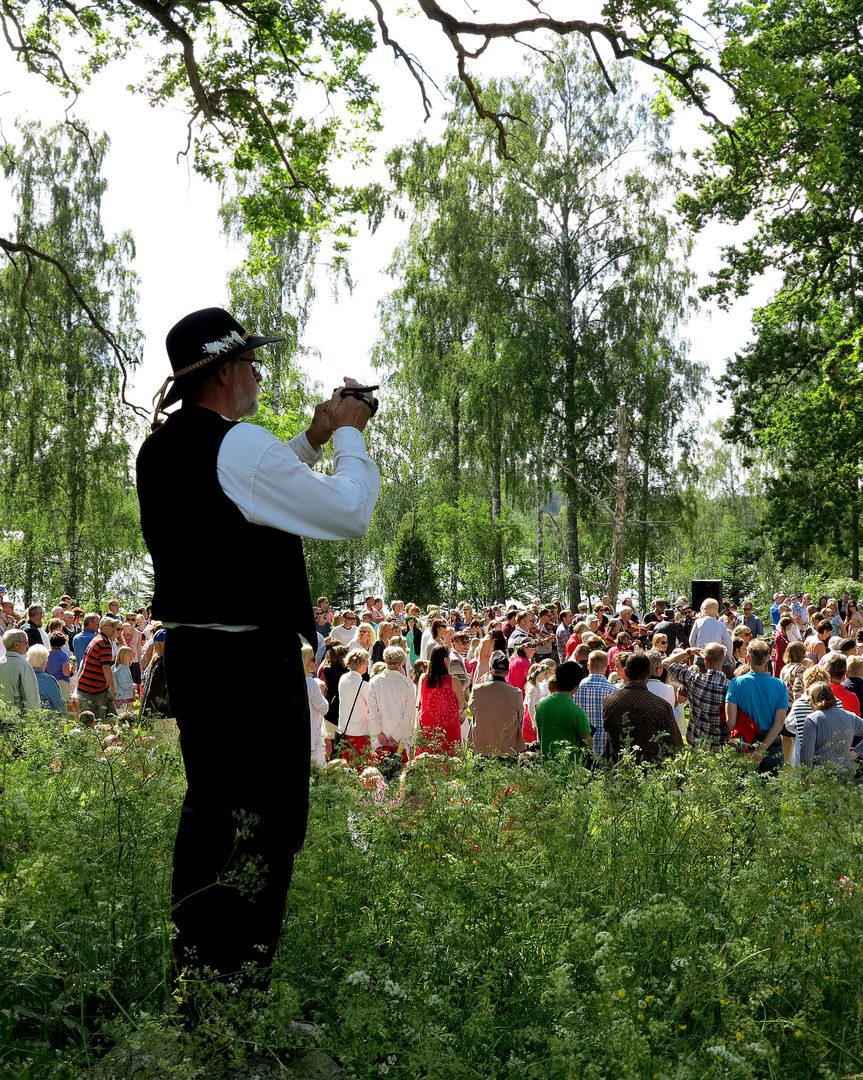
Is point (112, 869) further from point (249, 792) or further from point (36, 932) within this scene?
point (249, 792)

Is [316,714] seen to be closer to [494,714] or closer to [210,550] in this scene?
[494,714]

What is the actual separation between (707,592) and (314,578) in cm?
1861

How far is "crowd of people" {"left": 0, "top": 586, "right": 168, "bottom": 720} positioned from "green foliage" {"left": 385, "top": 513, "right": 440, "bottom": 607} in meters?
16.6

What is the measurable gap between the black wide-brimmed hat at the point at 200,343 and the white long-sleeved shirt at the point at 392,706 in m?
6.01

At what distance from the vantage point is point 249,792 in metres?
2.80

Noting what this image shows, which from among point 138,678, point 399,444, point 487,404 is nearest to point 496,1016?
point 138,678

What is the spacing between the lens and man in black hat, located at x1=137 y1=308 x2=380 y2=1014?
105 inches

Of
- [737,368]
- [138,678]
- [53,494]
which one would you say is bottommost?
[138,678]

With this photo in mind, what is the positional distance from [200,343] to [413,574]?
2978 centimetres

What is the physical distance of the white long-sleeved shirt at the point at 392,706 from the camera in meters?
8.73

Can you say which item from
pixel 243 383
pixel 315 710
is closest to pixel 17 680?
pixel 315 710

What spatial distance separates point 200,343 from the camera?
2.95m

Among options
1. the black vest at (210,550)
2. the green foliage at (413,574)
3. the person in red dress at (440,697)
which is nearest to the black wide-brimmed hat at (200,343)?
the black vest at (210,550)

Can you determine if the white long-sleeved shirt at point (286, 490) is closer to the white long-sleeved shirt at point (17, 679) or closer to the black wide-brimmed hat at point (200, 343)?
the black wide-brimmed hat at point (200, 343)
